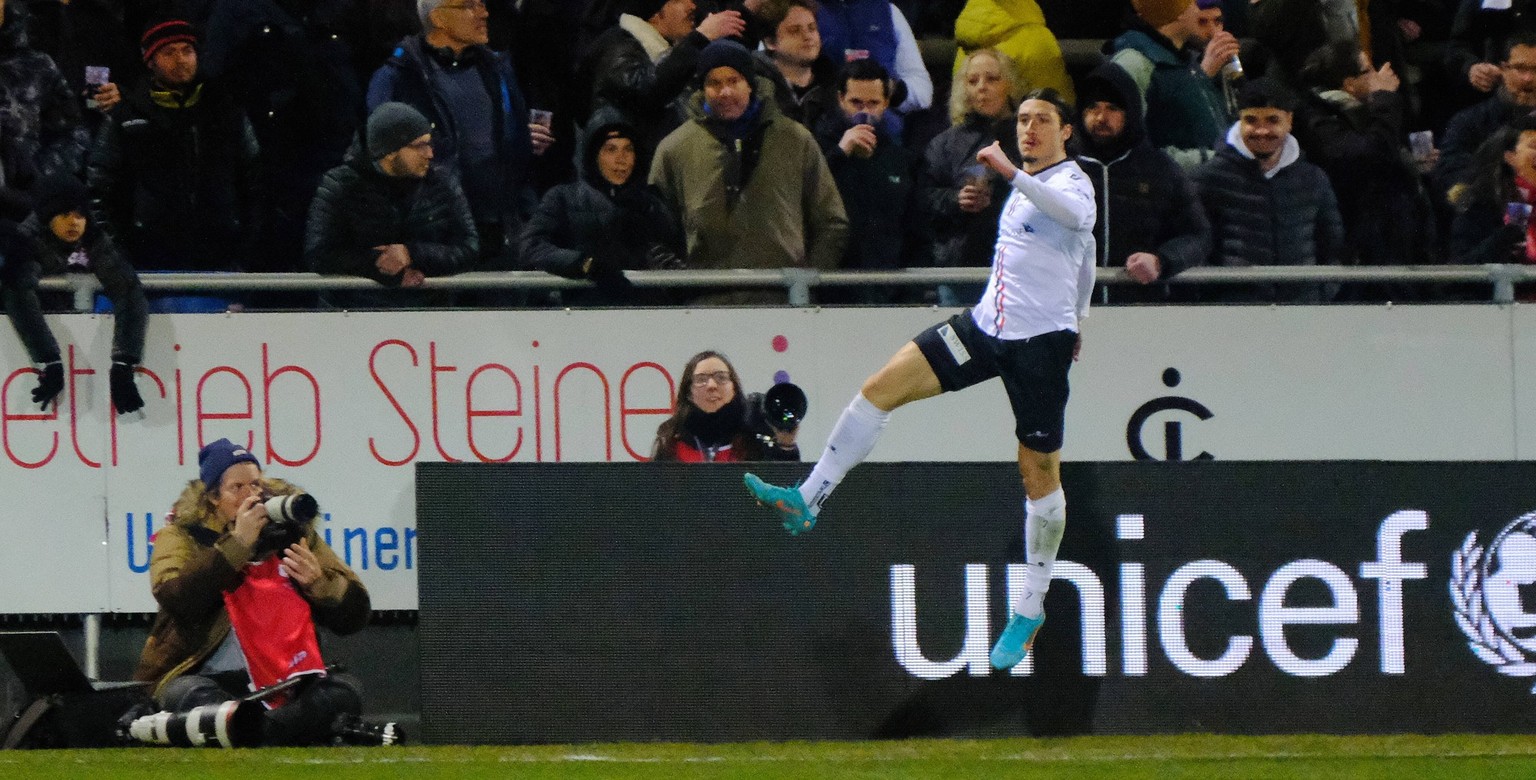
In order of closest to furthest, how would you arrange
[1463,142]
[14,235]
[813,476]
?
[813,476] → [14,235] → [1463,142]

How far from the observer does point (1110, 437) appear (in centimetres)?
1052

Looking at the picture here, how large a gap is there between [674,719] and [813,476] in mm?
1036

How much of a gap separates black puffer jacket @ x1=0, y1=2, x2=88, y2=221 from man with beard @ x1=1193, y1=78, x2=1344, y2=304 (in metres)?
5.09

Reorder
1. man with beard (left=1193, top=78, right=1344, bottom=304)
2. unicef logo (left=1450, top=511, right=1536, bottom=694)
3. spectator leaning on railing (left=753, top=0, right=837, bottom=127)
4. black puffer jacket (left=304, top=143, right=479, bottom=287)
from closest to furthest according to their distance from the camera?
unicef logo (left=1450, top=511, right=1536, bottom=694)
black puffer jacket (left=304, top=143, right=479, bottom=287)
man with beard (left=1193, top=78, right=1344, bottom=304)
spectator leaning on railing (left=753, top=0, right=837, bottom=127)

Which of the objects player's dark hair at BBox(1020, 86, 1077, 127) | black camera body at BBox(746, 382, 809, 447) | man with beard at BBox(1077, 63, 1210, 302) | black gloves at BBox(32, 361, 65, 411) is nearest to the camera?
player's dark hair at BBox(1020, 86, 1077, 127)

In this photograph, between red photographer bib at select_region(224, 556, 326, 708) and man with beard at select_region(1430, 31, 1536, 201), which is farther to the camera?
man with beard at select_region(1430, 31, 1536, 201)

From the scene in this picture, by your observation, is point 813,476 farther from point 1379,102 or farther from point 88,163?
point 1379,102

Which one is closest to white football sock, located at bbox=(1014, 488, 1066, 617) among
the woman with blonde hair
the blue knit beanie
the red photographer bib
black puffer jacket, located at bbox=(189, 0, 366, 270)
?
the woman with blonde hair

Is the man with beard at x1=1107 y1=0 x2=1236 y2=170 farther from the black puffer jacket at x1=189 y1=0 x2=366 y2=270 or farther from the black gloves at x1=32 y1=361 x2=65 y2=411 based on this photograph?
the black gloves at x1=32 y1=361 x2=65 y2=411

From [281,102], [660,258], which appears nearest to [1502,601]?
[660,258]

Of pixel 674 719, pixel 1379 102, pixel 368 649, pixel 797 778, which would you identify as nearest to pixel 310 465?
pixel 368 649

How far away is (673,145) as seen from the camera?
10.7m

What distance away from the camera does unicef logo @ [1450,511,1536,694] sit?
29.2 ft

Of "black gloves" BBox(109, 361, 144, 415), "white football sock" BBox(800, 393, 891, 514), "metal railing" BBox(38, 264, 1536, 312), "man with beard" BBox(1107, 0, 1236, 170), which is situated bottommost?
"white football sock" BBox(800, 393, 891, 514)
